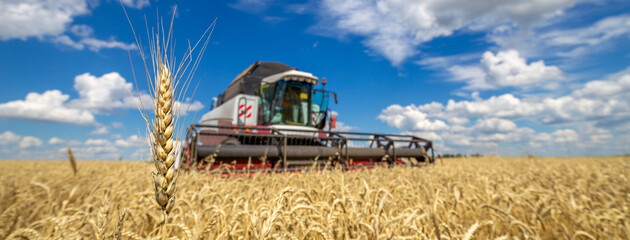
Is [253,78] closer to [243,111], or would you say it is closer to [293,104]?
[243,111]

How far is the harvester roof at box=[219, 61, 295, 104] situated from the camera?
10.7 metres

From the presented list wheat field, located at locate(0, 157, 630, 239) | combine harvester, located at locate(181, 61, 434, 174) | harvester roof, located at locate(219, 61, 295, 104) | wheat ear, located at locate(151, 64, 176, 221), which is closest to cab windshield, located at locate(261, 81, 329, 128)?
combine harvester, located at locate(181, 61, 434, 174)

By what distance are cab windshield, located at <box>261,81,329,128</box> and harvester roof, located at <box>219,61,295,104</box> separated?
71.1 inches

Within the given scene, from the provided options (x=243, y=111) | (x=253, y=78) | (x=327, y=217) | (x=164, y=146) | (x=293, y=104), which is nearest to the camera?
(x=164, y=146)

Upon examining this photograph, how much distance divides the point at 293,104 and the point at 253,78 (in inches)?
116

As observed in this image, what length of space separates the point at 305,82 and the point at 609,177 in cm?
704

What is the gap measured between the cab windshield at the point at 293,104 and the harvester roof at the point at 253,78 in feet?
5.92

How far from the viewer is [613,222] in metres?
1.83

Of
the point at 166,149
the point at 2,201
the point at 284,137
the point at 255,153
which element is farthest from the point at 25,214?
the point at 284,137

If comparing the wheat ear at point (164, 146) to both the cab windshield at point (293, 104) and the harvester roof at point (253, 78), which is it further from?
the harvester roof at point (253, 78)

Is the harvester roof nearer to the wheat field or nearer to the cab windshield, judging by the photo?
the cab windshield

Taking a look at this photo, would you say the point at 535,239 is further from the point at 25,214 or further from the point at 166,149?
the point at 25,214

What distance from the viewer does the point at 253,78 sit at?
36.7ft

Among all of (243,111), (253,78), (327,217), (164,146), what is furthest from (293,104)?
(164,146)
